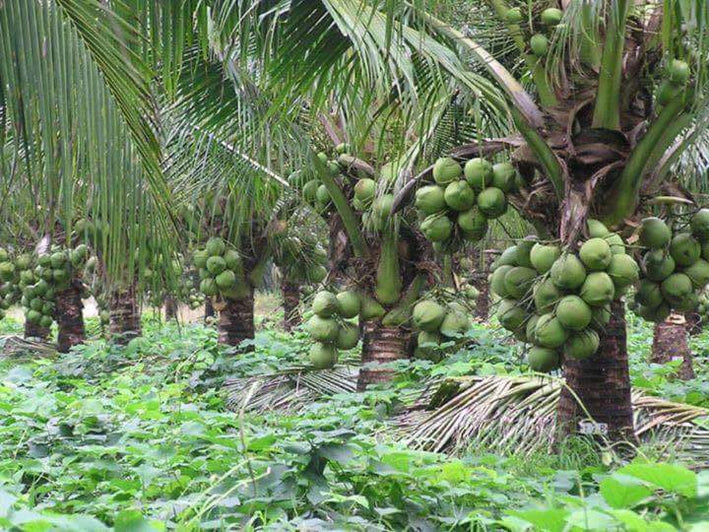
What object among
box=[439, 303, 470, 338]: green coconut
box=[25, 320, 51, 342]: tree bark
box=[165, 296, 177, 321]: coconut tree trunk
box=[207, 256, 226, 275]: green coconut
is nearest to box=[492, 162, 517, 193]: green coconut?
box=[165, 296, 177, 321]: coconut tree trunk

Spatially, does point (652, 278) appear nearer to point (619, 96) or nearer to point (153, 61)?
point (619, 96)

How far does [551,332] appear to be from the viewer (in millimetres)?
3932

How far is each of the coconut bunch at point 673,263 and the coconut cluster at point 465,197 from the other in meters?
0.66

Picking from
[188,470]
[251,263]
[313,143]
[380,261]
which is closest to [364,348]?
[380,261]

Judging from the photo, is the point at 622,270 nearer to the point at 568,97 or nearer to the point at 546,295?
the point at 546,295

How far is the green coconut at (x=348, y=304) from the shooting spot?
698 cm

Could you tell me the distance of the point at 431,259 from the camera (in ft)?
23.8

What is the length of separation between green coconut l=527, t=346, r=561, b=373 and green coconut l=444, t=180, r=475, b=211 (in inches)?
30.7

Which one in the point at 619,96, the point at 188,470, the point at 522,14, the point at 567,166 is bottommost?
the point at 188,470

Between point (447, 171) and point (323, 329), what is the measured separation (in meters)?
2.54

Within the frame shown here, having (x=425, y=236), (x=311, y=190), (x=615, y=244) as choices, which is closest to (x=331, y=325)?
(x=311, y=190)

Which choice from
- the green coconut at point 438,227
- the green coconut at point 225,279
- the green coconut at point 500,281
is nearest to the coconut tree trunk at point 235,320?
the green coconut at point 225,279

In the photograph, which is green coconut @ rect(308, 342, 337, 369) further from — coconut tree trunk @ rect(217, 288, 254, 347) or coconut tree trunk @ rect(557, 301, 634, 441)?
coconut tree trunk @ rect(217, 288, 254, 347)

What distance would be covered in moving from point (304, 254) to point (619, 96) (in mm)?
6531
